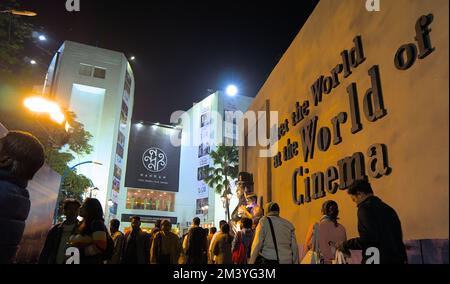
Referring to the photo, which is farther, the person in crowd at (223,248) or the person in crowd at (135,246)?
the person in crowd at (223,248)

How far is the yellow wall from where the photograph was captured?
4070mm

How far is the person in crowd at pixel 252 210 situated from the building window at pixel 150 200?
4140 cm

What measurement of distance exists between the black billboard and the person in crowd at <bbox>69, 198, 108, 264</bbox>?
136 feet

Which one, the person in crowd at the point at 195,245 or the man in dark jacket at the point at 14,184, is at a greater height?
the man in dark jacket at the point at 14,184

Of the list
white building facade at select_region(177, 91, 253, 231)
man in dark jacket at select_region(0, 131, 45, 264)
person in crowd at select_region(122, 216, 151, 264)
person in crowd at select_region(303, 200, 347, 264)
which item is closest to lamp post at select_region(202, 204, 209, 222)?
white building facade at select_region(177, 91, 253, 231)

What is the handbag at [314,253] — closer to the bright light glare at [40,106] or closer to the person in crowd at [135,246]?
the person in crowd at [135,246]

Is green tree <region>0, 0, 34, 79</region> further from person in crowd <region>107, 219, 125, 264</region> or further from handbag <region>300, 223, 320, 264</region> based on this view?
handbag <region>300, 223, 320, 264</region>

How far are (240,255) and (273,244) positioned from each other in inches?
105

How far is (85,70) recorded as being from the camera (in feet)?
141

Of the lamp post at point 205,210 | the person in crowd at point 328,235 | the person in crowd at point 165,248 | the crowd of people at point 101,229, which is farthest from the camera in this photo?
the lamp post at point 205,210

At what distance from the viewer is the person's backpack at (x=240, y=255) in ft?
23.1

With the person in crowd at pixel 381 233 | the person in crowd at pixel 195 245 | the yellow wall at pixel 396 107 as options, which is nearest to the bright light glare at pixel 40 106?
the person in crowd at pixel 195 245

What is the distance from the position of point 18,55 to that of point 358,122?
579 inches
